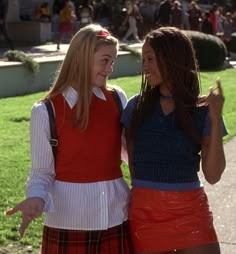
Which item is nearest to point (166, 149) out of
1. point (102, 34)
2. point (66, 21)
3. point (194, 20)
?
point (102, 34)

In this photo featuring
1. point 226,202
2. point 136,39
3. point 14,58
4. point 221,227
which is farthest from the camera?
point 136,39

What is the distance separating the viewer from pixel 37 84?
14.2 metres

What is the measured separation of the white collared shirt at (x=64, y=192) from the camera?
299 cm

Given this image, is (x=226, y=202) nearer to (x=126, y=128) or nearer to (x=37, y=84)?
(x=126, y=128)

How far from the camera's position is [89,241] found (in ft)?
9.89

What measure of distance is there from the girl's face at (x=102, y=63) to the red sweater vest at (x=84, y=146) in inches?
3.0

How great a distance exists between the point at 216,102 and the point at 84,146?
57 centimetres

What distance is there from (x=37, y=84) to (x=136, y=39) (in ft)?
47.5

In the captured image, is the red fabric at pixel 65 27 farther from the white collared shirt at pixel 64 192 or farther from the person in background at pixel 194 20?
the white collared shirt at pixel 64 192

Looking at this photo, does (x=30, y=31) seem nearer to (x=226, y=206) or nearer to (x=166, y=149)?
(x=226, y=206)

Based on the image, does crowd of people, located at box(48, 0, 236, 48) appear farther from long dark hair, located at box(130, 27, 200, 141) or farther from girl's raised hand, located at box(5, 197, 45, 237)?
girl's raised hand, located at box(5, 197, 45, 237)

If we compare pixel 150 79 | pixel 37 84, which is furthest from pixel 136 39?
pixel 150 79

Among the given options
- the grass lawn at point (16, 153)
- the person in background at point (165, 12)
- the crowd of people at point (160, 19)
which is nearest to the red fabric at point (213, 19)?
the crowd of people at point (160, 19)

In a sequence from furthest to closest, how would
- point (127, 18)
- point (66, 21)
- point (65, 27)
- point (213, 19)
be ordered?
point (213, 19)
point (127, 18)
point (66, 21)
point (65, 27)
